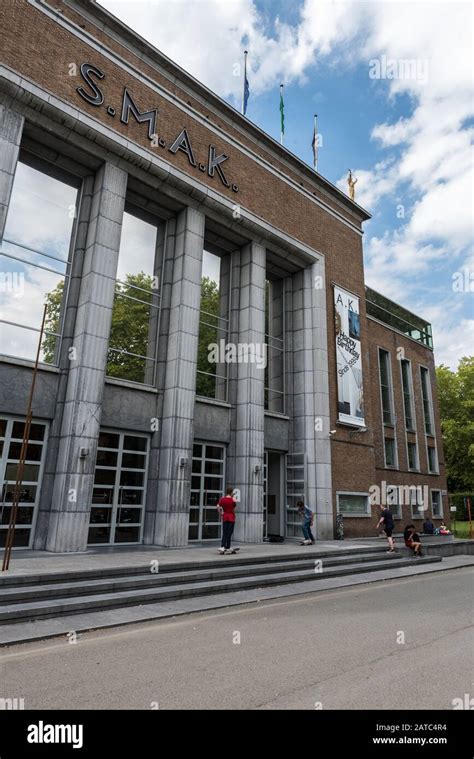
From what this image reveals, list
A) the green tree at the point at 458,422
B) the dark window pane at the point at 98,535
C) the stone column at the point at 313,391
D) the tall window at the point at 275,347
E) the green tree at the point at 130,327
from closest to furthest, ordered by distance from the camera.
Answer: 1. the dark window pane at the point at 98,535
2. the green tree at the point at 130,327
3. the stone column at the point at 313,391
4. the tall window at the point at 275,347
5. the green tree at the point at 458,422

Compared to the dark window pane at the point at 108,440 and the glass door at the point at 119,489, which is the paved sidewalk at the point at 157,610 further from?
the dark window pane at the point at 108,440

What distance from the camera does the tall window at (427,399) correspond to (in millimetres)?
31312

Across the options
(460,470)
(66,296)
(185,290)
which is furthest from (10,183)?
(460,470)

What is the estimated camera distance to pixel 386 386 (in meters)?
28.2

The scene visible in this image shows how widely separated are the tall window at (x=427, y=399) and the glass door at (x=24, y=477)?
83.1 feet

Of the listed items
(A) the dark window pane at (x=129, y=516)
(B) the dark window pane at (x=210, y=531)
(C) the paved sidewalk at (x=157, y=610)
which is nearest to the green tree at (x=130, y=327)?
(A) the dark window pane at (x=129, y=516)

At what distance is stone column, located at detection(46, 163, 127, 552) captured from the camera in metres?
12.7

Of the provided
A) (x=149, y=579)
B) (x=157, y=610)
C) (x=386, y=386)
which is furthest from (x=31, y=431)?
(x=386, y=386)

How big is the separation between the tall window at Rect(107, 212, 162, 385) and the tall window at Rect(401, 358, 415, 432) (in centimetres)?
1867

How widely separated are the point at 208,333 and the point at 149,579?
11449mm

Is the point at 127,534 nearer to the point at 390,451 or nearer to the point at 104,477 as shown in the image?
the point at 104,477

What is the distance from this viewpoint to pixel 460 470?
158 ft

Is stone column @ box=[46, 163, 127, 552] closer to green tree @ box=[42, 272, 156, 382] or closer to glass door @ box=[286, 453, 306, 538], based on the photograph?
green tree @ box=[42, 272, 156, 382]
